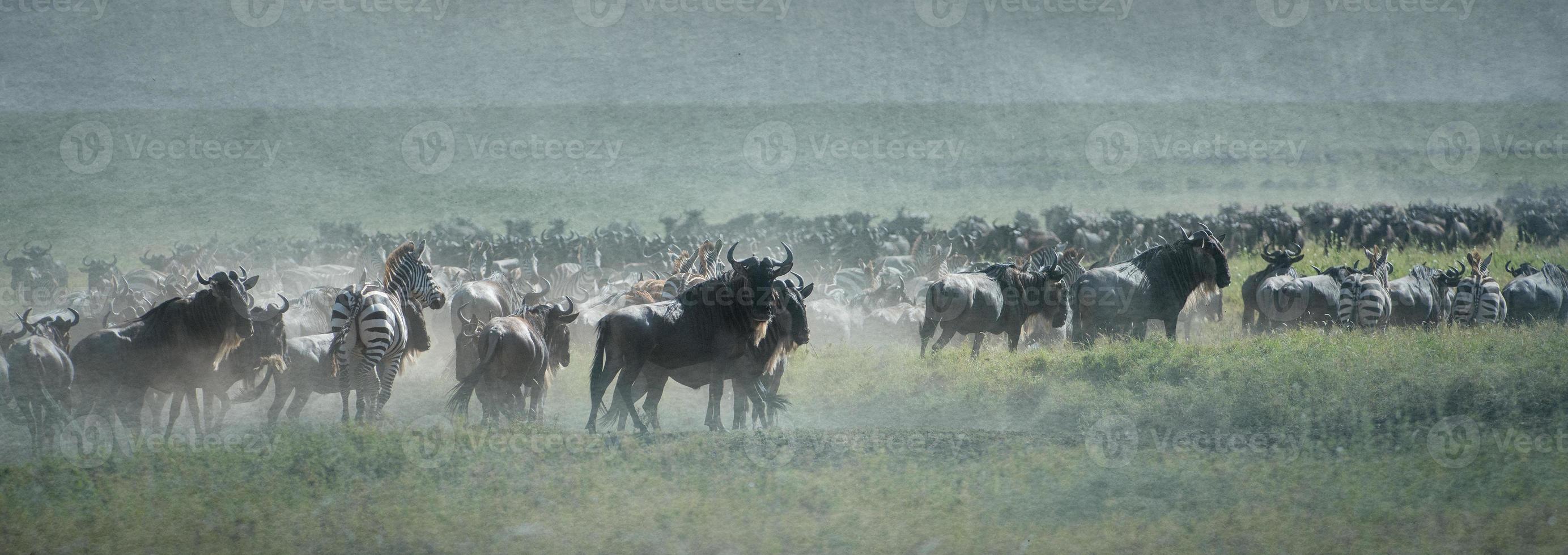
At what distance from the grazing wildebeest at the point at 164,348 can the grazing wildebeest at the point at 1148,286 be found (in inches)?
415

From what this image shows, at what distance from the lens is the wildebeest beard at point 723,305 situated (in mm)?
11062

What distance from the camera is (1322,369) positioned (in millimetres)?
12992

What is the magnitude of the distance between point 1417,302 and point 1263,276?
2.28 metres

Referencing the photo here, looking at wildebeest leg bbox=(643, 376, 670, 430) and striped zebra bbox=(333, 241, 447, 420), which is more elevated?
striped zebra bbox=(333, 241, 447, 420)

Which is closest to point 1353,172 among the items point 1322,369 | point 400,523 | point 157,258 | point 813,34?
point 813,34

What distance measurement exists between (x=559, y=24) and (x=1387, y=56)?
37.3 meters
